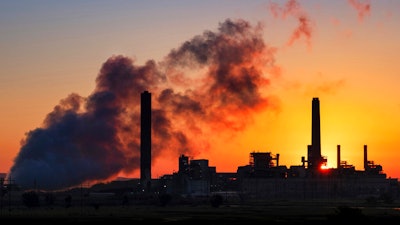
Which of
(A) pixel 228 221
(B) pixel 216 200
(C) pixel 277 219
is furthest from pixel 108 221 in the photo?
(B) pixel 216 200

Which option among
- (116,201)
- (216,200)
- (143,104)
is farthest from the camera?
(143,104)

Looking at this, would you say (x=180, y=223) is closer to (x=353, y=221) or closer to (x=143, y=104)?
(x=353, y=221)

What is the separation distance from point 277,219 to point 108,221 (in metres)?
23.2

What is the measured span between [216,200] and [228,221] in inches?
2326

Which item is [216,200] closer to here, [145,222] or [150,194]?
[150,194]

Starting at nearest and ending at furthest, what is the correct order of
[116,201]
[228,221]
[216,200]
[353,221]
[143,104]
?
[353,221] → [228,221] → [216,200] → [116,201] → [143,104]

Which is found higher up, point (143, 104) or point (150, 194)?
point (143, 104)

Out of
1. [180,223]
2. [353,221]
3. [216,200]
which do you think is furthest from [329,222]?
[216,200]

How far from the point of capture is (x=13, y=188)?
19950 centimetres

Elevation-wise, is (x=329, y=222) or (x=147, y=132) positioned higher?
(x=147, y=132)

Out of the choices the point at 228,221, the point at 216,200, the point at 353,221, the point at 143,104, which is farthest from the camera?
the point at 143,104

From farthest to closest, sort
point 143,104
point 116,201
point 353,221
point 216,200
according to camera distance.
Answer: point 143,104 → point 116,201 → point 216,200 → point 353,221

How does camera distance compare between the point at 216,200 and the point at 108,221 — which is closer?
the point at 108,221

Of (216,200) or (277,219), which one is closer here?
Result: (277,219)
